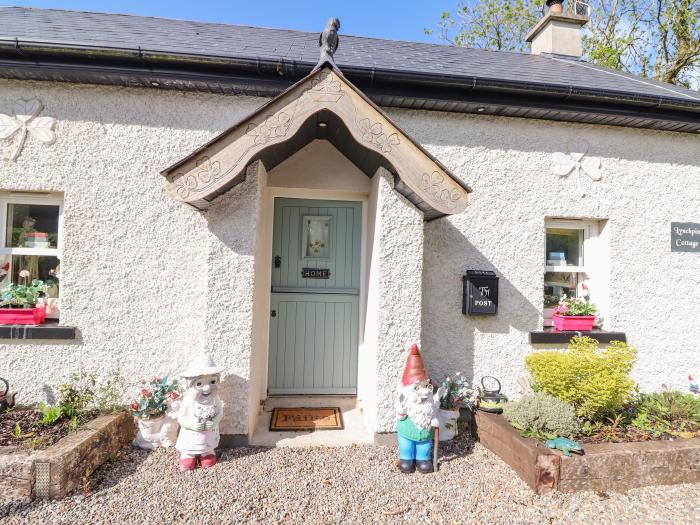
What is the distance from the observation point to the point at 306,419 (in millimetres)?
4137

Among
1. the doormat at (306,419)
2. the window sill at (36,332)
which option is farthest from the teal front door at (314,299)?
the window sill at (36,332)

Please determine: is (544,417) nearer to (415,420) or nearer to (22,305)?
(415,420)

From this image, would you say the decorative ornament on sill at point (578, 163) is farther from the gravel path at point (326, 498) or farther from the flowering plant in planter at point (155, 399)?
the flowering plant in planter at point (155, 399)

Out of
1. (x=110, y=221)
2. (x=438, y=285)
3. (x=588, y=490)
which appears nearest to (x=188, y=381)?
(x=110, y=221)

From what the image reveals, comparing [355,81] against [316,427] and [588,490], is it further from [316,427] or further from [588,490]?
[588,490]

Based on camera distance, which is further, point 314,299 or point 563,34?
point 563,34

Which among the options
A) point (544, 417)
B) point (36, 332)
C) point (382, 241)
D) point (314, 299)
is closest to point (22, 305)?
point (36, 332)

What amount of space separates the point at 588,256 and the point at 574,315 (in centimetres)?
93

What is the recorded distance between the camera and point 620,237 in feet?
15.1

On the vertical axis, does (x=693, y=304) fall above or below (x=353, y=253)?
below

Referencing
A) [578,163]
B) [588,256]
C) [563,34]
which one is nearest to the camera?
[578,163]

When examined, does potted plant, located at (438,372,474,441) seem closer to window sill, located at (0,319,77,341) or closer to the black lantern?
the black lantern

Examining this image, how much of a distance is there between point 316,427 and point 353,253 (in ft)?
7.14

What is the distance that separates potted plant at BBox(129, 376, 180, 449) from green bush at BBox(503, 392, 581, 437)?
3.42 meters
